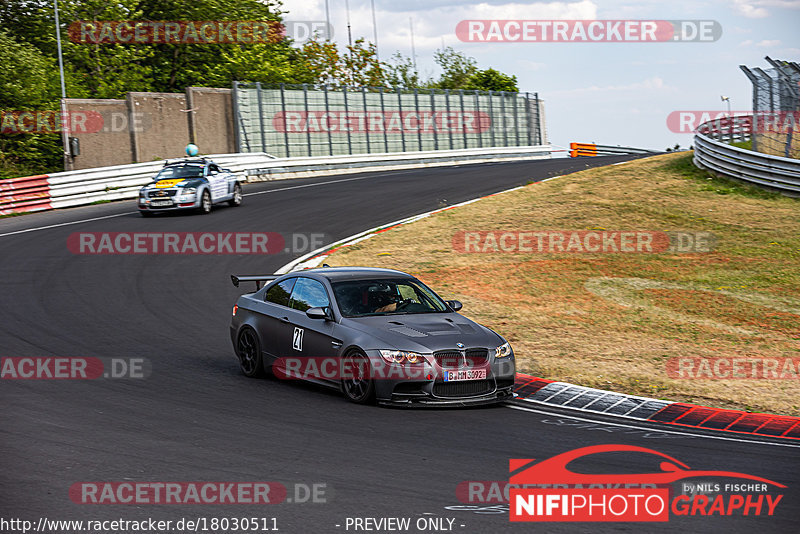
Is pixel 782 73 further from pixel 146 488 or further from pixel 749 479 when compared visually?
pixel 146 488

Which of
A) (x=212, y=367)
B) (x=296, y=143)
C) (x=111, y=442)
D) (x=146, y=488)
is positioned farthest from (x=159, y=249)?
(x=296, y=143)

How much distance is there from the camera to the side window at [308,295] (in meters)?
10.8

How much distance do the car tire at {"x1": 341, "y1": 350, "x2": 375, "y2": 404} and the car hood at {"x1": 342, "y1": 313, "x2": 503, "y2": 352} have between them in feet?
0.93

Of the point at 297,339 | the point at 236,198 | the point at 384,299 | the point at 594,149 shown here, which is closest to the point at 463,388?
the point at 384,299

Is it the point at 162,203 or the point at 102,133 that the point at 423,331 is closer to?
the point at 162,203

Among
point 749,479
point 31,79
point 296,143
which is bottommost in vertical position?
point 749,479

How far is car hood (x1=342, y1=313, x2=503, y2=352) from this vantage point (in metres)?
9.66

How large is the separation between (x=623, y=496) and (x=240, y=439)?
11.3 feet

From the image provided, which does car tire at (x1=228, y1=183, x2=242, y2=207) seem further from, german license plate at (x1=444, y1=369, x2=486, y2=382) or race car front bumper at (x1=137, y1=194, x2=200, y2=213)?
german license plate at (x1=444, y1=369, x2=486, y2=382)

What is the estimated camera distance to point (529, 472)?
730 centimetres

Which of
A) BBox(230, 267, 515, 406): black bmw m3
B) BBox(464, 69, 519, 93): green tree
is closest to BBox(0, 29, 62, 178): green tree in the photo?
BBox(230, 267, 515, 406): black bmw m3

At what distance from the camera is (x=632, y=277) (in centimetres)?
1817

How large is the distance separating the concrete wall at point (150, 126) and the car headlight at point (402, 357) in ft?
88.0

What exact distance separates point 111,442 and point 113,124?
28667mm
